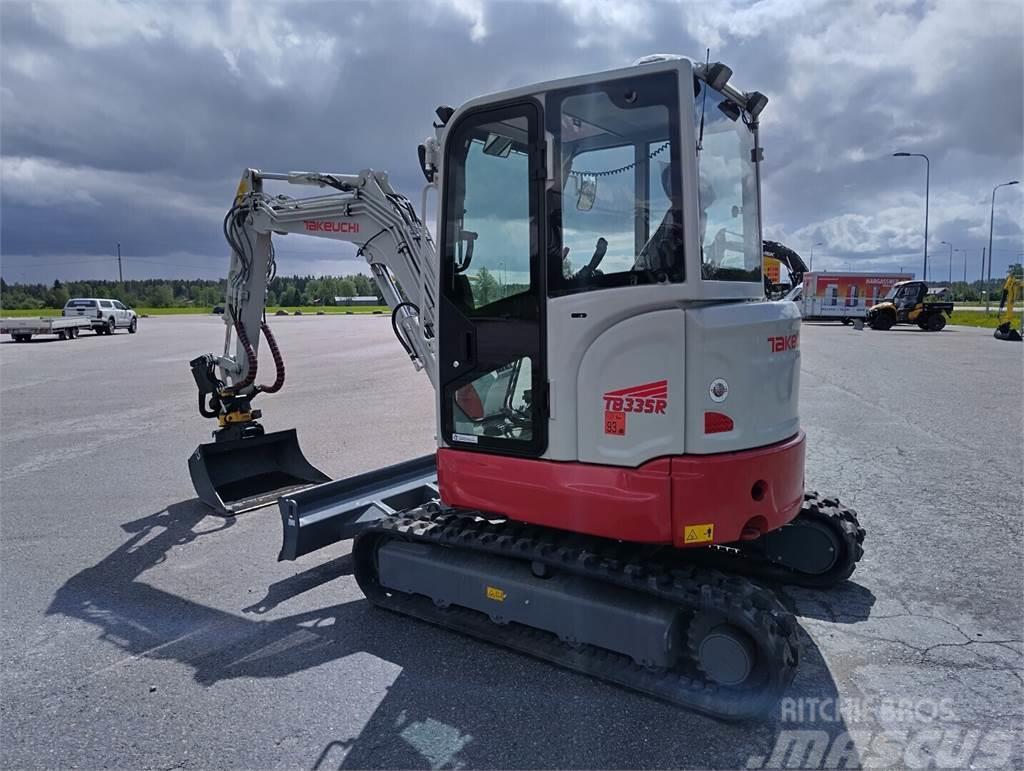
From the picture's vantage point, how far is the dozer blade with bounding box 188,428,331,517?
652 cm

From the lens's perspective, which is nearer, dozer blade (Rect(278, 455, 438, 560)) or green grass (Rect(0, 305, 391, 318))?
dozer blade (Rect(278, 455, 438, 560))

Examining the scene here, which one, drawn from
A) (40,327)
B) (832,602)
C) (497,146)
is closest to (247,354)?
(497,146)

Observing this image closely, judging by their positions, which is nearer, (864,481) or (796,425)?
(796,425)

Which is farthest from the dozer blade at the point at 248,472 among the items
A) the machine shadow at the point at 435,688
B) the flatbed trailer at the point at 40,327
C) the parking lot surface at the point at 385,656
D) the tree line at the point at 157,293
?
the tree line at the point at 157,293

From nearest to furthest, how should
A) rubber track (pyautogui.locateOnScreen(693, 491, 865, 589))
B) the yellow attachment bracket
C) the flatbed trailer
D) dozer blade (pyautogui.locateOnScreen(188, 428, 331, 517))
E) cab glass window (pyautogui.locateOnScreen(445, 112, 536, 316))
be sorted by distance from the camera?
cab glass window (pyautogui.locateOnScreen(445, 112, 536, 316)), rubber track (pyautogui.locateOnScreen(693, 491, 865, 589)), dozer blade (pyautogui.locateOnScreen(188, 428, 331, 517)), the yellow attachment bracket, the flatbed trailer

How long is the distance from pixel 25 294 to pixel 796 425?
96889 mm

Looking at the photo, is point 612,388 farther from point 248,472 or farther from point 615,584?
point 248,472

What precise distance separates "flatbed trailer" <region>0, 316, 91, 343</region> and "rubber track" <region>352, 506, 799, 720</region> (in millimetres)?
32796

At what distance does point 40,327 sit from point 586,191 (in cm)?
3428

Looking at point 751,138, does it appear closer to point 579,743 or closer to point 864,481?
point 579,743

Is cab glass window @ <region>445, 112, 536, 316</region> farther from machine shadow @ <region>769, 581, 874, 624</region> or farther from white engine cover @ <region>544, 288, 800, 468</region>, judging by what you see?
machine shadow @ <region>769, 581, 874, 624</region>

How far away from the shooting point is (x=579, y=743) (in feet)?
10.2

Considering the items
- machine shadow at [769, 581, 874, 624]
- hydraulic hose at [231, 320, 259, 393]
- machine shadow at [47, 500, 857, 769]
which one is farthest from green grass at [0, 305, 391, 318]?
machine shadow at [769, 581, 874, 624]

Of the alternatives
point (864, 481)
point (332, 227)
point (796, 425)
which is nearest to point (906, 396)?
point (864, 481)
